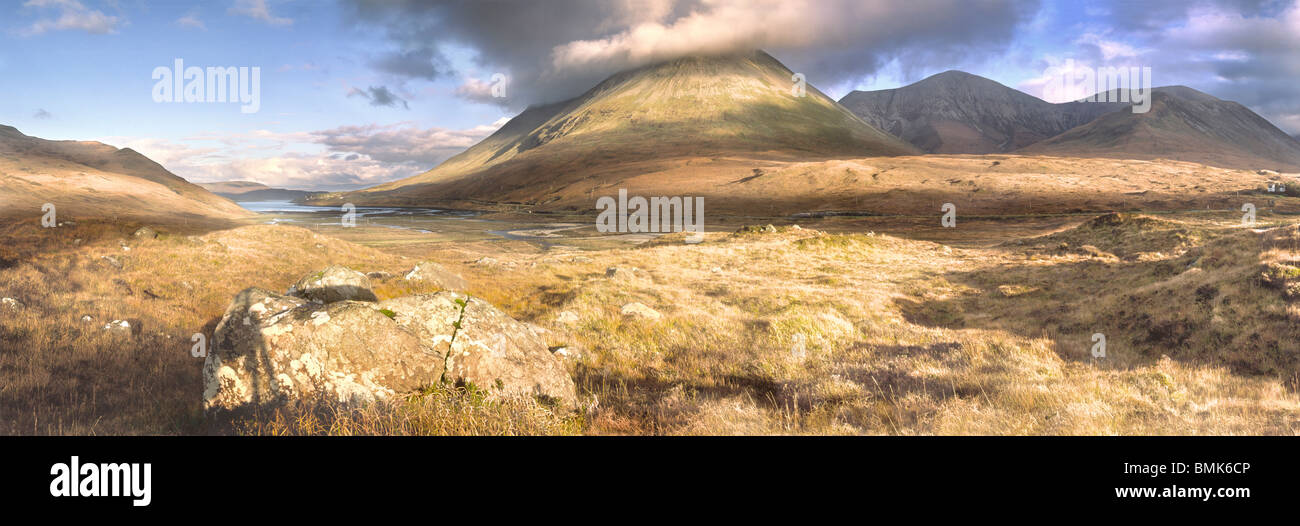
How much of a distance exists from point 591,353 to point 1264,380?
12802 millimetres

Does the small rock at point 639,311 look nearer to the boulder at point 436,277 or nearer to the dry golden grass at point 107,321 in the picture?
the boulder at point 436,277

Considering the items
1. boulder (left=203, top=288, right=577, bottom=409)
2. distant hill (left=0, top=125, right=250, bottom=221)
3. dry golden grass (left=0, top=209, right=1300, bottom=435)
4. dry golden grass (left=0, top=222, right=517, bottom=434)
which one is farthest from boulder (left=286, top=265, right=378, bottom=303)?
distant hill (left=0, top=125, right=250, bottom=221)

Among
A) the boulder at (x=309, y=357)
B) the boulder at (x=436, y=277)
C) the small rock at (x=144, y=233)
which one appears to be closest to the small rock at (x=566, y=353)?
the boulder at (x=309, y=357)

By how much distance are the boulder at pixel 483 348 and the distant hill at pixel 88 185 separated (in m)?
50.2

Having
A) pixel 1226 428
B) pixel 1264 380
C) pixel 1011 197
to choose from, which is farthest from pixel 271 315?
pixel 1011 197

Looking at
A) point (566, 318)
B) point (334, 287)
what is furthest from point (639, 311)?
point (334, 287)

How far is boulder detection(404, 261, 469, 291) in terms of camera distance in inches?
782

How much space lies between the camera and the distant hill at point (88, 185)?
202 feet

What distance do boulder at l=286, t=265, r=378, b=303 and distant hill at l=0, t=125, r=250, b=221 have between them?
147ft

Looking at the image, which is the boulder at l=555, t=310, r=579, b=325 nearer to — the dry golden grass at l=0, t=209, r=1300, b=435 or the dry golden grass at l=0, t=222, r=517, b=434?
the dry golden grass at l=0, t=209, r=1300, b=435

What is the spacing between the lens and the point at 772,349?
1295 centimetres

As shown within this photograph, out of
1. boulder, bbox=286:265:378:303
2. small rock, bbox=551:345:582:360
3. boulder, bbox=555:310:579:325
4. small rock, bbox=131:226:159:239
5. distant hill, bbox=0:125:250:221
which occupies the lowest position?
small rock, bbox=551:345:582:360

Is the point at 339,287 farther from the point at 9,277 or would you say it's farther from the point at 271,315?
the point at 9,277

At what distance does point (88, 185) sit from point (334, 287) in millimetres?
103964
